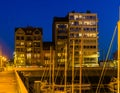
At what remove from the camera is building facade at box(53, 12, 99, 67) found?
131 meters

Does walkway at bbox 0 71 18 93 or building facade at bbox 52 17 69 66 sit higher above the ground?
building facade at bbox 52 17 69 66

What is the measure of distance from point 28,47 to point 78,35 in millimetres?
18306

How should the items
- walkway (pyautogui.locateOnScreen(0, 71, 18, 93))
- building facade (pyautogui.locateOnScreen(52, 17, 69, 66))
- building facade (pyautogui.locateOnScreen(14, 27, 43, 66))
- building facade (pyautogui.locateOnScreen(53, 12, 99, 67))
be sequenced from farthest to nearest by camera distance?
building facade (pyautogui.locateOnScreen(53, 12, 99, 67))
building facade (pyautogui.locateOnScreen(52, 17, 69, 66))
building facade (pyautogui.locateOnScreen(14, 27, 43, 66))
walkway (pyautogui.locateOnScreen(0, 71, 18, 93))

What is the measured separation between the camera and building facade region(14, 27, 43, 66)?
5054 inches

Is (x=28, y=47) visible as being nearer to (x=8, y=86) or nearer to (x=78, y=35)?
(x=78, y=35)

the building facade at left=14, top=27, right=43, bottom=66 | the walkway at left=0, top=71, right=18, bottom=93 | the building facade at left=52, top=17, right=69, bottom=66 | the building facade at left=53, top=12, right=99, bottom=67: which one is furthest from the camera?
the building facade at left=53, top=12, right=99, bottom=67

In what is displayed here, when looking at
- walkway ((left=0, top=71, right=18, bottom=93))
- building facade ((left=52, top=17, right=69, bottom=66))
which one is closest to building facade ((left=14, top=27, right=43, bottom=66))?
building facade ((left=52, top=17, right=69, bottom=66))

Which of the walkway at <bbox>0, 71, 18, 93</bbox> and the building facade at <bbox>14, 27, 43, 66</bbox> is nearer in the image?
the walkway at <bbox>0, 71, 18, 93</bbox>

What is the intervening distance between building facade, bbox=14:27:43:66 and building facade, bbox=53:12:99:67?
Answer: 6.00 m

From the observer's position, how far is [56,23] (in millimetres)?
133000

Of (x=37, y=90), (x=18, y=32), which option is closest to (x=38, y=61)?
(x=18, y=32)

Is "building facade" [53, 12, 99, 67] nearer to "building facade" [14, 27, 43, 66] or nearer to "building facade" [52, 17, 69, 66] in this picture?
"building facade" [52, 17, 69, 66]

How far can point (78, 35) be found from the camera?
13550 cm

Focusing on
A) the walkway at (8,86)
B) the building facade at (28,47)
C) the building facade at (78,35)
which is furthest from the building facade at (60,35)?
the walkway at (8,86)
